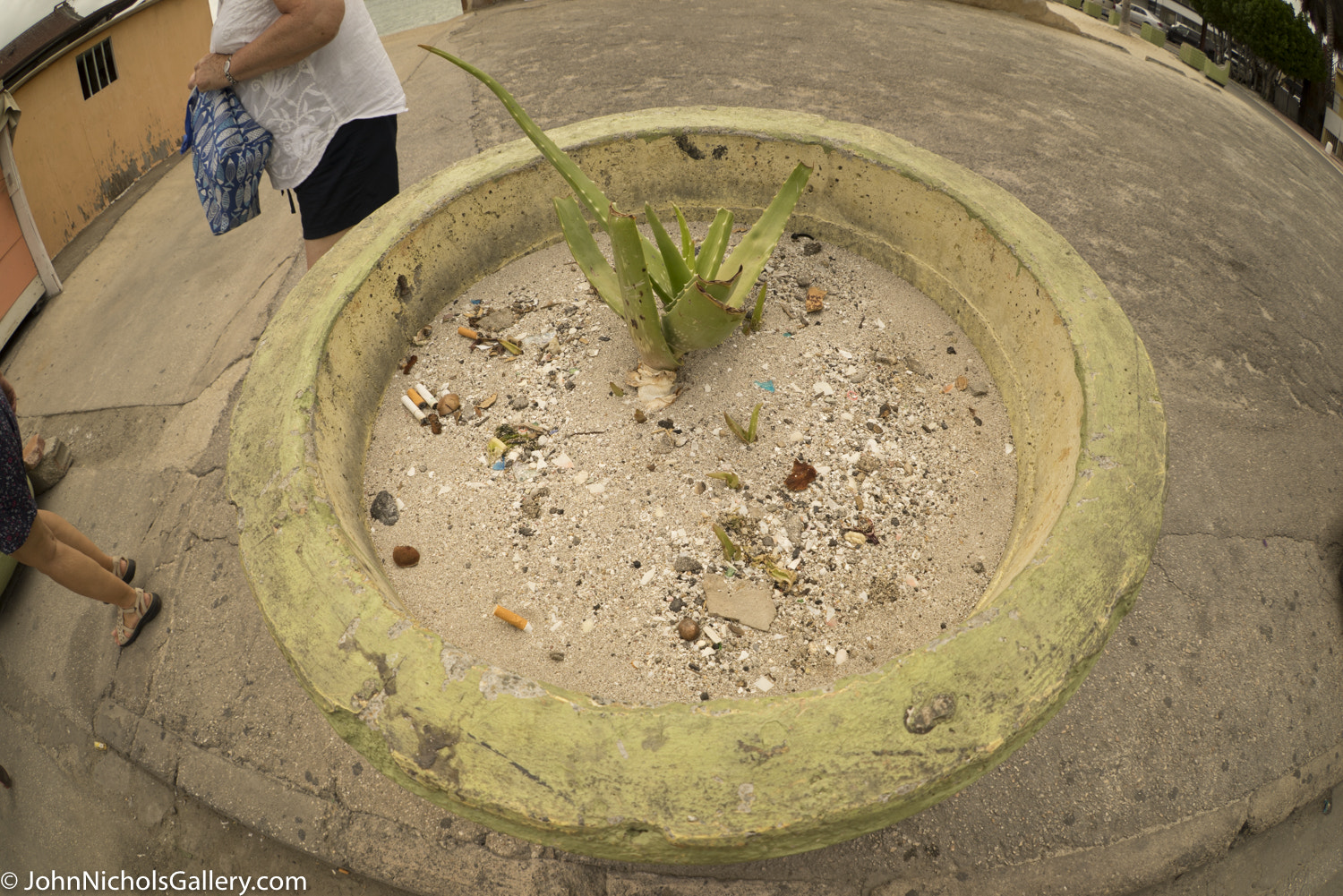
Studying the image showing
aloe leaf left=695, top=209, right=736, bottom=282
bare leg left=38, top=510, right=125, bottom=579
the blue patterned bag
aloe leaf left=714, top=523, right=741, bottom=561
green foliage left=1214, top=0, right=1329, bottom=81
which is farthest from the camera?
green foliage left=1214, top=0, right=1329, bottom=81

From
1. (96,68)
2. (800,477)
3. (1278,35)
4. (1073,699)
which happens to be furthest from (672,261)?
(1278,35)

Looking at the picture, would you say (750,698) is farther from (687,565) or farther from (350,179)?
(350,179)

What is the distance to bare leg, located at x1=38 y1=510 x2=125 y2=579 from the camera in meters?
1.78

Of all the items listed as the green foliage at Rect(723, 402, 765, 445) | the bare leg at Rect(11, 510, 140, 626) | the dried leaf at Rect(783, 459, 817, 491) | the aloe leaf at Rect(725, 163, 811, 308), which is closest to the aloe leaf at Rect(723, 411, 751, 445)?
the green foliage at Rect(723, 402, 765, 445)

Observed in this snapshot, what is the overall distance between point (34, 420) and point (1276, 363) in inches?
155

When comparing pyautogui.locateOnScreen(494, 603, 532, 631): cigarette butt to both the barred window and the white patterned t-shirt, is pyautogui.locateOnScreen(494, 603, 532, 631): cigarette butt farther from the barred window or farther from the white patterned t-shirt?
the barred window

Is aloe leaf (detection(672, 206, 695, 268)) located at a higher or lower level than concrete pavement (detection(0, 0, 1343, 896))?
higher

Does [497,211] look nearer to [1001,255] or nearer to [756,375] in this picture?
[756,375]

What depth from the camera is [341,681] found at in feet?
3.31

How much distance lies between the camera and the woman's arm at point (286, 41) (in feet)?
5.03

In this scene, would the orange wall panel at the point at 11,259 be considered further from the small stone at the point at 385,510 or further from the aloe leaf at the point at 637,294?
the aloe leaf at the point at 637,294

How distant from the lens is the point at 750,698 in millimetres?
983

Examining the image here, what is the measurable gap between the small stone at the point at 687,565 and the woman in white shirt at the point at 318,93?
1.28 metres

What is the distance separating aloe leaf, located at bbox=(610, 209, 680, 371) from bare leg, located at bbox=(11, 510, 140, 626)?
136cm
